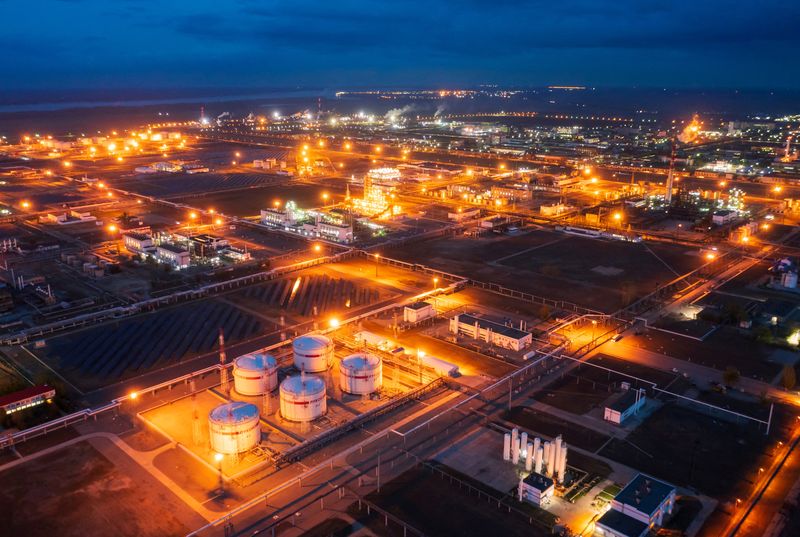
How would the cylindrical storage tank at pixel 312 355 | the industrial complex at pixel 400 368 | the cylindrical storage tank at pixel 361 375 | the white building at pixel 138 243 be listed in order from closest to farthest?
the industrial complex at pixel 400 368
the cylindrical storage tank at pixel 361 375
the cylindrical storage tank at pixel 312 355
the white building at pixel 138 243

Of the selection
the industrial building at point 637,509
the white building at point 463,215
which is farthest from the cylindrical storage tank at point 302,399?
the white building at point 463,215

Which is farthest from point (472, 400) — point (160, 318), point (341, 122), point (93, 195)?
point (341, 122)

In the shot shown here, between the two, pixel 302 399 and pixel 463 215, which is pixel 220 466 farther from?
pixel 463 215

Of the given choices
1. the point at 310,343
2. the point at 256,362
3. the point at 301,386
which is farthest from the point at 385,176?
the point at 301,386

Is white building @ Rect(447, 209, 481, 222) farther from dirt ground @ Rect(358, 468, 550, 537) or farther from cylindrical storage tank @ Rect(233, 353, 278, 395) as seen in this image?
dirt ground @ Rect(358, 468, 550, 537)

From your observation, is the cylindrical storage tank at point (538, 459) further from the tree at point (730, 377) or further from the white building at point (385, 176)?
the white building at point (385, 176)

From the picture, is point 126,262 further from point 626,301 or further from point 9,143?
point 9,143

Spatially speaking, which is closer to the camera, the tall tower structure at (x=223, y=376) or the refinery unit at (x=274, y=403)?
the refinery unit at (x=274, y=403)

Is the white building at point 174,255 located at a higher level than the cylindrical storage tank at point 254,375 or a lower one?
higher
